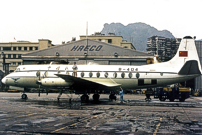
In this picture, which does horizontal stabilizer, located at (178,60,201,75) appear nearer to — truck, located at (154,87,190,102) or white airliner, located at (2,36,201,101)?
white airliner, located at (2,36,201,101)

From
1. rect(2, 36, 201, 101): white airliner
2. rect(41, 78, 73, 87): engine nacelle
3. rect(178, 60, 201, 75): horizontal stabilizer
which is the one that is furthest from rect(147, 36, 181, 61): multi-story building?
rect(41, 78, 73, 87): engine nacelle

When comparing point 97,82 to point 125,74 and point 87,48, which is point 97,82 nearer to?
point 125,74

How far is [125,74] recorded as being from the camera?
98.5 ft

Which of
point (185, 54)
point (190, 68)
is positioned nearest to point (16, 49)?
point (185, 54)

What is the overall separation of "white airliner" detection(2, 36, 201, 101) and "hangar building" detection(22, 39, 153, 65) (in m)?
32.7

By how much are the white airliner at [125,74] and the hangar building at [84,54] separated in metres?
32.7

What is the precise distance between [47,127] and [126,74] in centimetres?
1824

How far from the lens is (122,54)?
214 ft

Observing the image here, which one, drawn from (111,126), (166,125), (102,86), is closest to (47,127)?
(111,126)

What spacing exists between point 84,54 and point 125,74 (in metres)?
37.5

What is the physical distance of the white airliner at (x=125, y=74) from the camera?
28.7 meters

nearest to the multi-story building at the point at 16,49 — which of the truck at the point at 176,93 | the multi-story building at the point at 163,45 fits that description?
the multi-story building at the point at 163,45

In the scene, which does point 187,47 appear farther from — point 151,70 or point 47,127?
point 47,127

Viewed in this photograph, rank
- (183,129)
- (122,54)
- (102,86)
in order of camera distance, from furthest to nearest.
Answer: (122,54), (102,86), (183,129)
